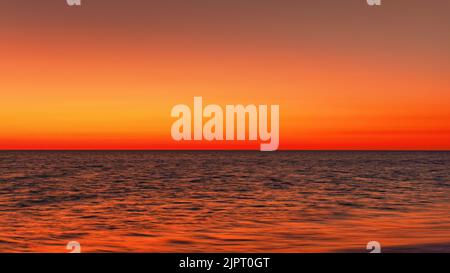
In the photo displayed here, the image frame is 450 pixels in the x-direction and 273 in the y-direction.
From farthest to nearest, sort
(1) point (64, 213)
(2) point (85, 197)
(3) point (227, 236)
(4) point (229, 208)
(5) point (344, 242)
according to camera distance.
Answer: (2) point (85, 197), (4) point (229, 208), (1) point (64, 213), (3) point (227, 236), (5) point (344, 242)

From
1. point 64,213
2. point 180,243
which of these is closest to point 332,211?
point 180,243

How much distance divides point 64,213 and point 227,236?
1189cm

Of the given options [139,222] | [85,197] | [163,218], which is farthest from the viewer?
[85,197]

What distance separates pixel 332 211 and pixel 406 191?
57.3ft

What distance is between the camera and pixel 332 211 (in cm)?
3120

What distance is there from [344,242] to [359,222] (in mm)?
6263

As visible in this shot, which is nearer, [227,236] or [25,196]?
[227,236]

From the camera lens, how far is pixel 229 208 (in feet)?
108

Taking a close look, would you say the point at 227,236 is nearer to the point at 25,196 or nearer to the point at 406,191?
the point at 25,196
